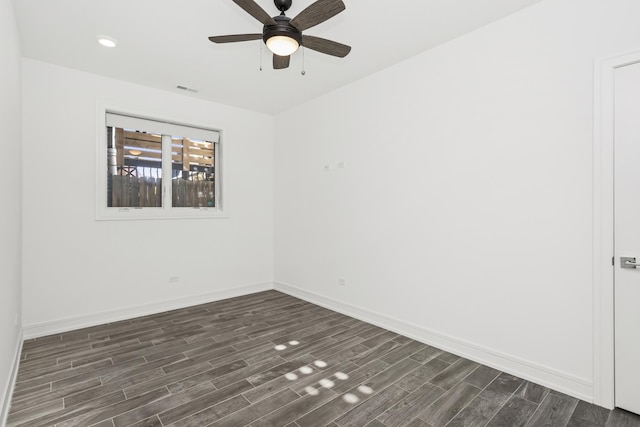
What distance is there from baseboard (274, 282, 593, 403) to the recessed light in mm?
3731

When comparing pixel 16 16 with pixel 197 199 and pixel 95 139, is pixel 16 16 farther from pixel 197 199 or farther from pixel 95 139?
pixel 197 199

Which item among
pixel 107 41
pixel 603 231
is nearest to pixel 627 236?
pixel 603 231

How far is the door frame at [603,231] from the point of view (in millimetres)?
2170

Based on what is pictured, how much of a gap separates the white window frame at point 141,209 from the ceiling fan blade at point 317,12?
2.83 metres

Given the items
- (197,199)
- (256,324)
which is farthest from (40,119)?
(256,324)

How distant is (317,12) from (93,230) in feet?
11.4

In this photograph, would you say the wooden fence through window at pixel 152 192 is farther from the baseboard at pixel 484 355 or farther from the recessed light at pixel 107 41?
the baseboard at pixel 484 355

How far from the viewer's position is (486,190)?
2.79m

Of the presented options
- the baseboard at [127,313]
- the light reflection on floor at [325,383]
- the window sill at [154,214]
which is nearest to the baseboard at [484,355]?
the light reflection on floor at [325,383]

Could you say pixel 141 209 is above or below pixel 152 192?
below

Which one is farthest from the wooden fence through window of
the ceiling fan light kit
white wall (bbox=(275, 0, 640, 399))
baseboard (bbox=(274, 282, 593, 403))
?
the ceiling fan light kit

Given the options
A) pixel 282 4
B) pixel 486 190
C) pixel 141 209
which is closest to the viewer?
pixel 282 4

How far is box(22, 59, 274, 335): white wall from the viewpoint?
3414 millimetres

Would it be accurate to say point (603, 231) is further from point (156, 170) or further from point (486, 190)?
point (156, 170)
